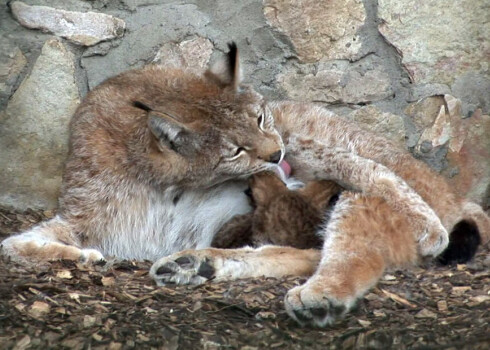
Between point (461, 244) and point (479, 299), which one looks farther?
point (461, 244)

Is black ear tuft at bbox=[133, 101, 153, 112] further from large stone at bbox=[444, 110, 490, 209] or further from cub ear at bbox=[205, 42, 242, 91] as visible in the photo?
large stone at bbox=[444, 110, 490, 209]

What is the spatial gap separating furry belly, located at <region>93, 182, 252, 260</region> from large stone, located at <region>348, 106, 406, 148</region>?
858 millimetres

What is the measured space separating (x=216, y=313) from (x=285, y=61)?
1819 millimetres

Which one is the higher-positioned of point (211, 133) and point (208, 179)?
point (211, 133)

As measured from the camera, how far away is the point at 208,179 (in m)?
4.12

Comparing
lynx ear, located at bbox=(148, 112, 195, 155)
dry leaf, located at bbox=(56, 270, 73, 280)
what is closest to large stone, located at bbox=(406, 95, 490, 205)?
lynx ear, located at bbox=(148, 112, 195, 155)

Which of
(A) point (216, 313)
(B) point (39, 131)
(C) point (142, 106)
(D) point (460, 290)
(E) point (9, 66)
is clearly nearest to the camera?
(A) point (216, 313)

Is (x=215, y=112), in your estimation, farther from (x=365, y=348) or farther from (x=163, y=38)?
(x=365, y=348)

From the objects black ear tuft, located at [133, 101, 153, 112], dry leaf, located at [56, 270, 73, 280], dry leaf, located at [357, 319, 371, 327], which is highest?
black ear tuft, located at [133, 101, 153, 112]

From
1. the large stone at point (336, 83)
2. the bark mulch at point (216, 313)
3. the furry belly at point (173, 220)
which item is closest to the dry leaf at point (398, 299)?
the bark mulch at point (216, 313)

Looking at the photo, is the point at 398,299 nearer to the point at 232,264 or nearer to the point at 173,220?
the point at 232,264

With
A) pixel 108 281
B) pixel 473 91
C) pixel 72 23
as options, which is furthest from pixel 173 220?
pixel 473 91

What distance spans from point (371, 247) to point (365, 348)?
0.72 m

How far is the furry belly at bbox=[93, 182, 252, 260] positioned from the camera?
13.9 ft
